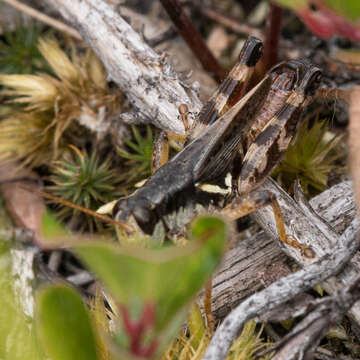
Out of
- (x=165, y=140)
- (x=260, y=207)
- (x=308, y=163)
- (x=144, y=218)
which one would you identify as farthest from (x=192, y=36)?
(x=144, y=218)

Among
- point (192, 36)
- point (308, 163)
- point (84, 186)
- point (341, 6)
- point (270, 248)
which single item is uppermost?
point (341, 6)

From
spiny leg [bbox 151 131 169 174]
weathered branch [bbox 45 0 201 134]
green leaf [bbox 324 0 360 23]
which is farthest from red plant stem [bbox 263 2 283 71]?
green leaf [bbox 324 0 360 23]

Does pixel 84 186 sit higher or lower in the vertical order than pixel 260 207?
lower

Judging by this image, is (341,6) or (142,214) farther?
(142,214)

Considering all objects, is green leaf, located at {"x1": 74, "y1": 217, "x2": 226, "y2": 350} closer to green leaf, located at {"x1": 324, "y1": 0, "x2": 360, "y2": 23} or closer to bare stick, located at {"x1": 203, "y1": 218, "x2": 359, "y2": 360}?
bare stick, located at {"x1": 203, "y1": 218, "x2": 359, "y2": 360}

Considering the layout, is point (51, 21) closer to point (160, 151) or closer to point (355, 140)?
point (160, 151)

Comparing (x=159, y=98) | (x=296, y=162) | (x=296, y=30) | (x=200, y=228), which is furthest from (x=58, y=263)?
(x=296, y=30)

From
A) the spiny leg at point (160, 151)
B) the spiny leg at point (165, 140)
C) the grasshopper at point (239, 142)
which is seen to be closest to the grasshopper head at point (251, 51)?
the grasshopper at point (239, 142)
